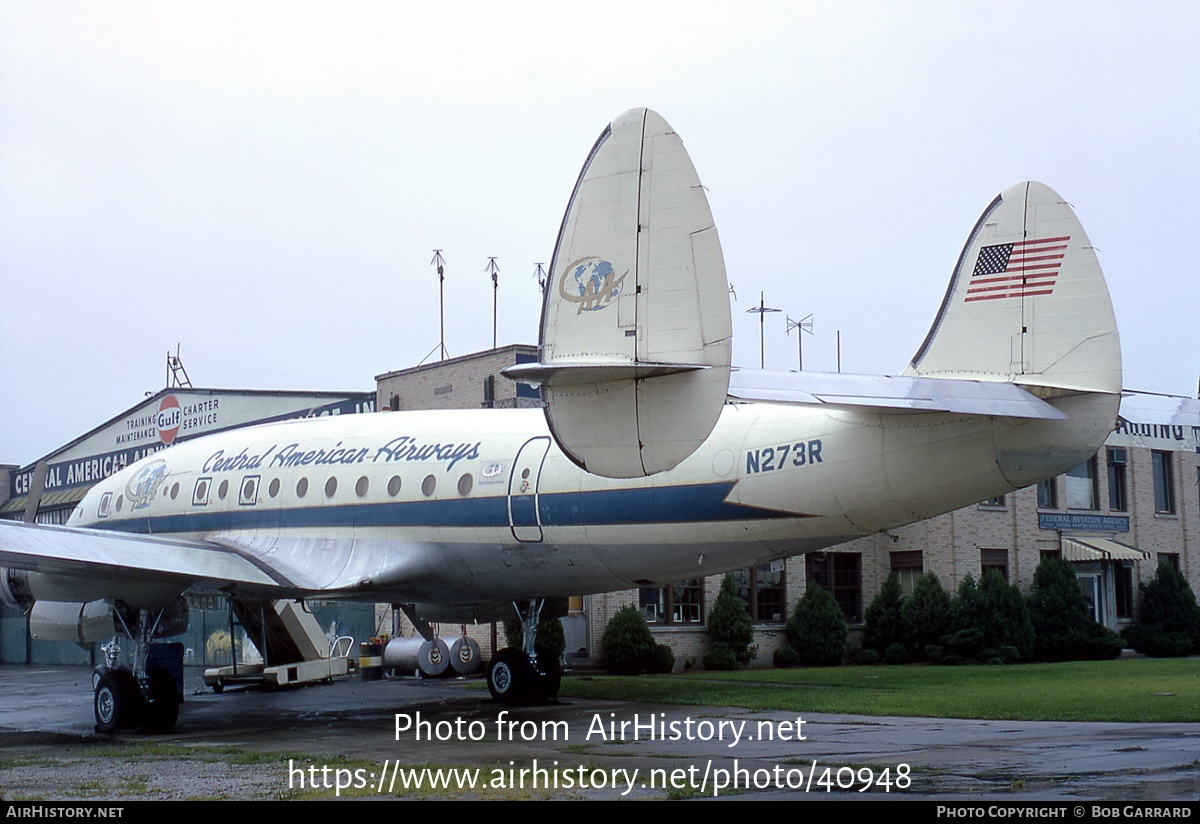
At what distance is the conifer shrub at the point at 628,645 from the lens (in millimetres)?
28672

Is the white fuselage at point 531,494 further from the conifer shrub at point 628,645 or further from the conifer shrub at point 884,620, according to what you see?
the conifer shrub at point 884,620

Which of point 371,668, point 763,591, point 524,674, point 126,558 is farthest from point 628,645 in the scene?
point 126,558

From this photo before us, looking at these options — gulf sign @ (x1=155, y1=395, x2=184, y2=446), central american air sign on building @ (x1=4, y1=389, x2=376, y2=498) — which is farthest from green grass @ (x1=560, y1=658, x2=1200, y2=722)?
gulf sign @ (x1=155, y1=395, x2=184, y2=446)

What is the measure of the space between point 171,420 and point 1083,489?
2967cm

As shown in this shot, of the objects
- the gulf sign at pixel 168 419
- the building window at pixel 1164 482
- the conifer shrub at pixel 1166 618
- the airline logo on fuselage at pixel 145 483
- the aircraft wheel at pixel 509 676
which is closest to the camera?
the aircraft wheel at pixel 509 676

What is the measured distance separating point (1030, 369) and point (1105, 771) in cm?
393

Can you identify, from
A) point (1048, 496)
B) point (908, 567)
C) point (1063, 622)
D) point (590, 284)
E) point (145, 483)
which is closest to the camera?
point (590, 284)

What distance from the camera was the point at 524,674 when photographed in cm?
1972

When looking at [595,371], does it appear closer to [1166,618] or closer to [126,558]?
[126,558]

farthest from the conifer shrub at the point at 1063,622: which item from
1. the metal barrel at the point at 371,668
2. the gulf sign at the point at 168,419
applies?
the gulf sign at the point at 168,419

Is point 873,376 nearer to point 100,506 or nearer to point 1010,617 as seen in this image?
point 100,506

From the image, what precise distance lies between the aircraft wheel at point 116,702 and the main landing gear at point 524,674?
5429 mm

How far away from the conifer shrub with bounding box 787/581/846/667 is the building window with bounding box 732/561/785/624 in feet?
1.93

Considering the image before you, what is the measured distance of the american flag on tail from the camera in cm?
1262
